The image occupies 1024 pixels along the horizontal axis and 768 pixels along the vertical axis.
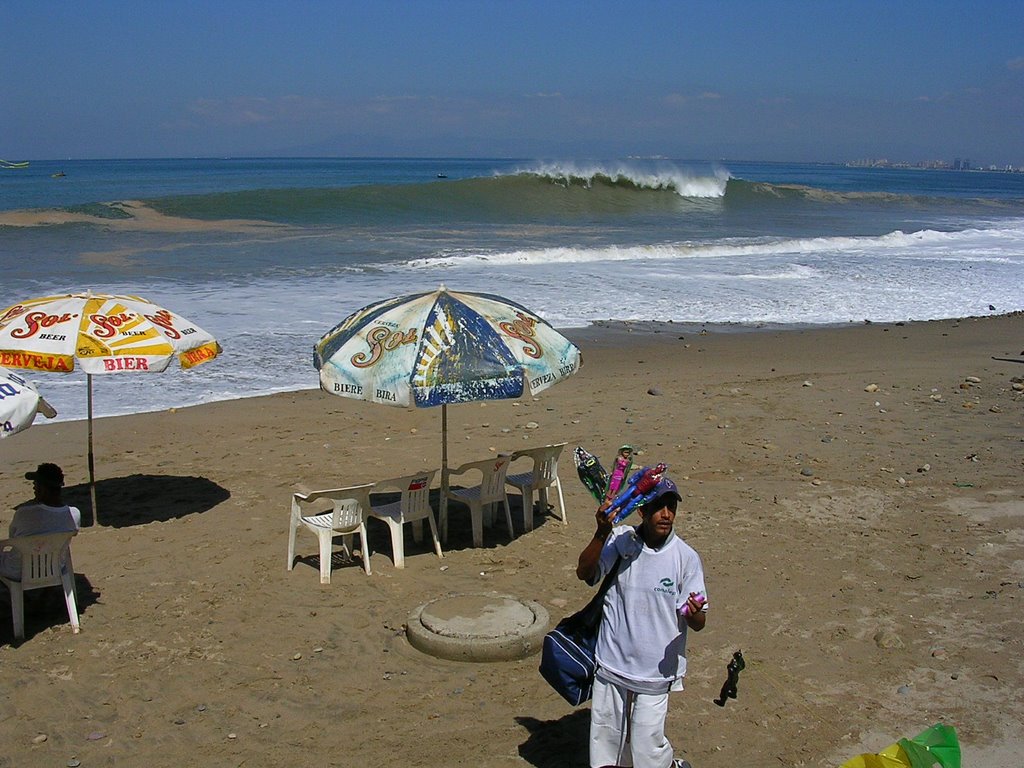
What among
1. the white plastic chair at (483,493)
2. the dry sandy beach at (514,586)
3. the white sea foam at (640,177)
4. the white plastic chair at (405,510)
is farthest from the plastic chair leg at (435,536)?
the white sea foam at (640,177)

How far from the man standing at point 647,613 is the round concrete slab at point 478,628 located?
1593mm

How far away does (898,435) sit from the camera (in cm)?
956

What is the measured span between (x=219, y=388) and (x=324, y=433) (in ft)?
8.70

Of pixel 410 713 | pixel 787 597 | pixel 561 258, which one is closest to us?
pixel 410 713

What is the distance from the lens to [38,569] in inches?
216

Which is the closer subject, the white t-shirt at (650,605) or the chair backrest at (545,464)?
the white t-shirt at (650,605)

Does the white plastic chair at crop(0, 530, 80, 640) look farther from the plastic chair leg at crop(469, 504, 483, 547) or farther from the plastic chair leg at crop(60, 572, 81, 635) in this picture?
the plastic chair leg at crop(469, 504, 483, 547)

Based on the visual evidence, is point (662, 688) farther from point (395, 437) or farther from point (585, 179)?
point (585, 179)

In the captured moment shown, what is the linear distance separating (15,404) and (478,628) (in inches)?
104

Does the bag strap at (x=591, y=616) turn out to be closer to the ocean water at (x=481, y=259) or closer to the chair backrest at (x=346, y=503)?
the chair backrest at (x=346, y=503)

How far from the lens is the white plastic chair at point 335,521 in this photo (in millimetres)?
6320

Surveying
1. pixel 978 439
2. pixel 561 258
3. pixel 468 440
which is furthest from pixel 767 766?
pixel 561 258

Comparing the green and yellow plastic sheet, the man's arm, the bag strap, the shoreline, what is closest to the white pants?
the bag strap

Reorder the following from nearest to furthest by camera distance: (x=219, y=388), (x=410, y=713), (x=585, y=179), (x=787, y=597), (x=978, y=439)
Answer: (x=410, y=713), (x=787, y=597), (x=978, y=439), (x=219, y=388), (x=585, y=179)
